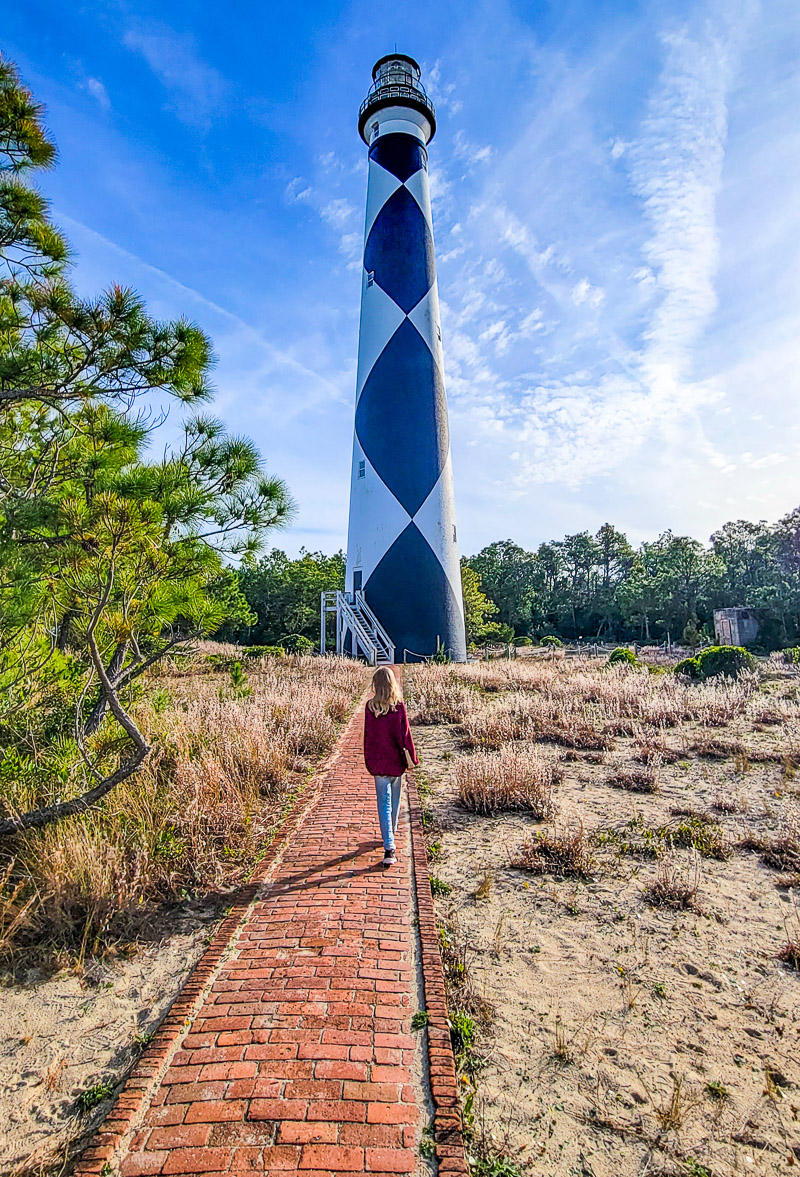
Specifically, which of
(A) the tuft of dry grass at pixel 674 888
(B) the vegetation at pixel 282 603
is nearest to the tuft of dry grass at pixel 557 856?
(A) the tuft of dry grass at pixel 674 888

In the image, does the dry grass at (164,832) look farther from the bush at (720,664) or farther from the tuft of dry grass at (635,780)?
the bush at (720,664)

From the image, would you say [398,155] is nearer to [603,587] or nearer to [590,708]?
[590,708]

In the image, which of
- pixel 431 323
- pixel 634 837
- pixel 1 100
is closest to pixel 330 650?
pixel 431 323

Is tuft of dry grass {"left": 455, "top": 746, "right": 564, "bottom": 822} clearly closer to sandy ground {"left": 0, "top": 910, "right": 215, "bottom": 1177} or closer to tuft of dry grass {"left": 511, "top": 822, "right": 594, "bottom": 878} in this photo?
tuft of dry grass {"left": 511, "top": 822, "right": 594, "bottom": 878}

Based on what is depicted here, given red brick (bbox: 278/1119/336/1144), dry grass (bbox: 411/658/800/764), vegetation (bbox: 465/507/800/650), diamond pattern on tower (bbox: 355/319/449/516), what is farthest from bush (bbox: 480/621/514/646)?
red brick (bbox: 278/1119/336/1144)

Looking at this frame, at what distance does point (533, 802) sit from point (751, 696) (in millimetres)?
7963

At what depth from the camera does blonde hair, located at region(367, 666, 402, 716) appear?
168 inches

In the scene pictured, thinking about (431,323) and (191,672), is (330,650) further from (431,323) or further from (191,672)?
(431,323)

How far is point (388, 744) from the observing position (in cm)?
429

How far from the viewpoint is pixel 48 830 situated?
3.86 m

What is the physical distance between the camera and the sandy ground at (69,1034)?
210 centimetres

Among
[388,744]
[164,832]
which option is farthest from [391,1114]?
[164,832]

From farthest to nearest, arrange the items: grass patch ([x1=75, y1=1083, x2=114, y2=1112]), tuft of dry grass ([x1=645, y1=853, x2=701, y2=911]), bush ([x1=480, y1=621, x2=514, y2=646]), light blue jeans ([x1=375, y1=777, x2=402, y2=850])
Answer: bush ([x1=480, y1=621, x2=514, y2=646]) < light blue jeans ([x1=375, y1=777, x2=402, y2=850]) < tuft of dry grass ([x1=645, y1=853, x2=701, y2=911]) < grass patch ([x1=75, y1=1083, x2=114, y2=1112])

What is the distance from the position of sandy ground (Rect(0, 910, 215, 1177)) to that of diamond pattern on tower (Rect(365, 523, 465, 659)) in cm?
1319
